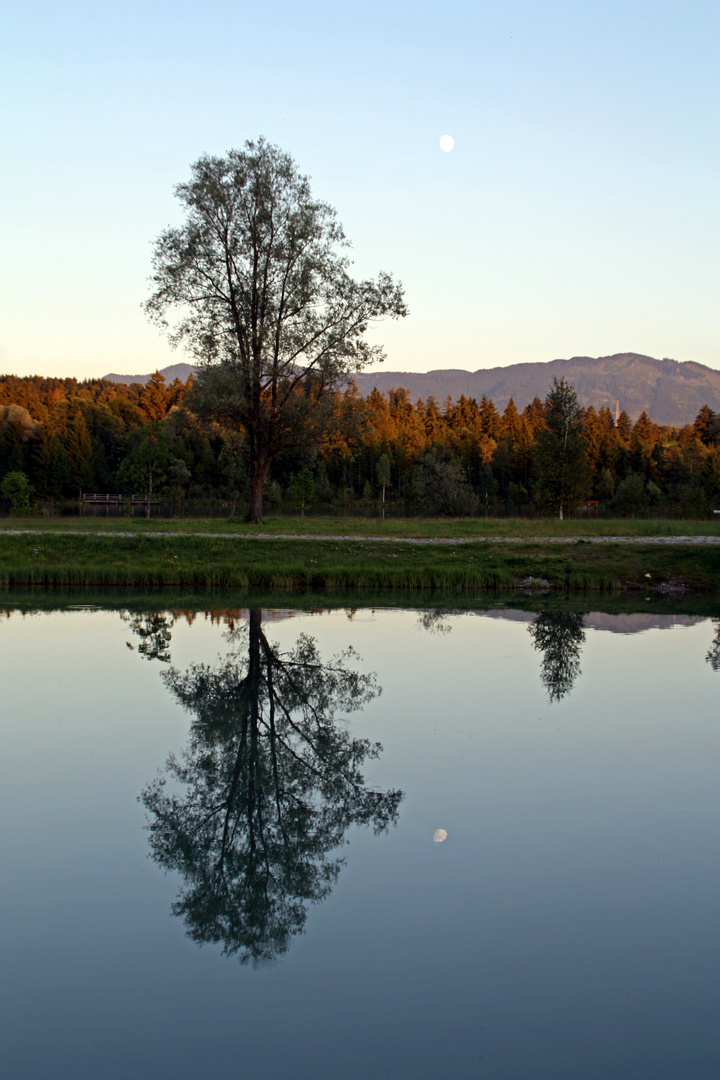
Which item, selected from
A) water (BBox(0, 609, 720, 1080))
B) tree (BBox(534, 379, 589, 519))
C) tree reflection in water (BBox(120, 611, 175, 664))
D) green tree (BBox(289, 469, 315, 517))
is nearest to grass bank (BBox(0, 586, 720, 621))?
tree reflection in water (BBox(120, 611, 175, 664))

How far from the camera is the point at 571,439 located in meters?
47.9

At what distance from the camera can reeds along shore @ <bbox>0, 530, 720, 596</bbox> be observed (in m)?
20.5

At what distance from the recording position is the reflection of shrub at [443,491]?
57.8 m

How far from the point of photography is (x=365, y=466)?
9031cm

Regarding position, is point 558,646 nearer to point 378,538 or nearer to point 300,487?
point 378,538

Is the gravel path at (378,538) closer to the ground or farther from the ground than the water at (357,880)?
farther from the ground

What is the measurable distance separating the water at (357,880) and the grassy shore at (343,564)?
→ 1057 cm

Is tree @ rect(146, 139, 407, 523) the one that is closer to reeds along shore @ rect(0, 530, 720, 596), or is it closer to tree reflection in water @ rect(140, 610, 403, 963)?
reeds along shore @ rect(0, 530, 720, 596)

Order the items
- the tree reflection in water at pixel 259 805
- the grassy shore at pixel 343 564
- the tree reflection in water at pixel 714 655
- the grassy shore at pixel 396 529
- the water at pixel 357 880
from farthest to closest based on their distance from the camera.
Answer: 1. the grassy shore at pixel 396 529
2. the grassy shore at pixel 343 564
3. the tree reflection in water at pixel 714 655
4. the tree reflection in water at pixel 259 805
5. the water at pixel 357 880

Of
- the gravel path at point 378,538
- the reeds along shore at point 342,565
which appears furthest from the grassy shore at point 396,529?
the reeds along shore at point 342,565

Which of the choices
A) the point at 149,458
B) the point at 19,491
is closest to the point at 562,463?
the point at 149,458

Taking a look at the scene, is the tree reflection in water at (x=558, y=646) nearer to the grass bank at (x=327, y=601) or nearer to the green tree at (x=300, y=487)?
the grass bank at (x=327, y=601)

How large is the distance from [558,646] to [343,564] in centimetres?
963

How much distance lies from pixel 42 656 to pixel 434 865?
304 inches
